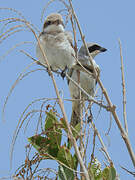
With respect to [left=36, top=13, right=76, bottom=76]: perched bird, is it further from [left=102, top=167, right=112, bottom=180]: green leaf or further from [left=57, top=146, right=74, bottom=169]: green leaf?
[left=102, top=167, right=112, bottom=180]: green leaf

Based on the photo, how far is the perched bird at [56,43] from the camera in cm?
308


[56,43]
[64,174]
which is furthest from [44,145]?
[56,43]

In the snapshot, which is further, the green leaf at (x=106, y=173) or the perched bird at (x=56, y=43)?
the perched bird at (x=56, y=43)

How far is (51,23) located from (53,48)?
0.27 metres

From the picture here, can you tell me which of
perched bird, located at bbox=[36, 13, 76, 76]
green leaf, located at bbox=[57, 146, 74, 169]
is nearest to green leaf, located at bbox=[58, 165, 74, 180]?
green leaf, located at bbox=[57, 146, 74, 169]

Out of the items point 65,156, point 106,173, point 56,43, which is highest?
point 56,43

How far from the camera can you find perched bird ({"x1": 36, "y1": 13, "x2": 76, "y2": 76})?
3.08m

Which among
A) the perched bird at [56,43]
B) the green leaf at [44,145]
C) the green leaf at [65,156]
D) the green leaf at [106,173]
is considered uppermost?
the perched bird at [56,43]

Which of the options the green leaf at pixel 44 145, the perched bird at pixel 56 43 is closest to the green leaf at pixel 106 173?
the green leaf at pixel 44 145

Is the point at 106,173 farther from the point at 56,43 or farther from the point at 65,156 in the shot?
the point at 56,43

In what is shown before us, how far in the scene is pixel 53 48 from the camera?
309cm

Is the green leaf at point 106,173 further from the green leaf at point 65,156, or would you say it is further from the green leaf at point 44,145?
the green leaf at point 44,145

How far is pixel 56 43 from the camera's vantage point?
312cm

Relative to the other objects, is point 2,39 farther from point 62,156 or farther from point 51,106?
point 62,156
